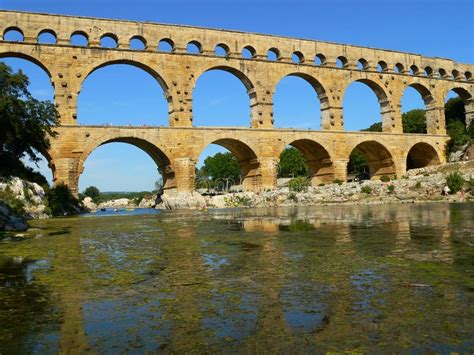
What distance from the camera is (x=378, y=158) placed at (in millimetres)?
40156

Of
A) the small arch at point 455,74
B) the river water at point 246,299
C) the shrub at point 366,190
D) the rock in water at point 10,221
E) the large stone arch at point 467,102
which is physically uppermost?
the small arch at point 455,74

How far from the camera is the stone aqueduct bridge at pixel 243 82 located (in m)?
28.9

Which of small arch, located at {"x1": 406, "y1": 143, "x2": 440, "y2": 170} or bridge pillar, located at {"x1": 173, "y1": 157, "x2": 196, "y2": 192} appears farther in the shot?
small arch, located at {"x1": 406, "y1": 143, "x2": 440, "y2": 170}

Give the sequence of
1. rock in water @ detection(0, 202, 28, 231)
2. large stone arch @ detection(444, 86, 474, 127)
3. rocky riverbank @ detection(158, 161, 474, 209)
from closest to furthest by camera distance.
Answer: rock in water @ detection(0, 202, 28, 231), rocky riverbank @ detection(158, 161, 474, 209), large stone arch @ detection(444, 86, 474, 127)

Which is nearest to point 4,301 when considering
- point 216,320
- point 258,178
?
point 216,320

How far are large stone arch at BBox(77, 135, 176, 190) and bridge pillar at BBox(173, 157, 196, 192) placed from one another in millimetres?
403

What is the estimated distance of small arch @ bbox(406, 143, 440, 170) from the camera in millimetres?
41562

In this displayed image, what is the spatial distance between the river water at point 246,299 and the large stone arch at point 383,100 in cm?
3429

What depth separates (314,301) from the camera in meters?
3.83

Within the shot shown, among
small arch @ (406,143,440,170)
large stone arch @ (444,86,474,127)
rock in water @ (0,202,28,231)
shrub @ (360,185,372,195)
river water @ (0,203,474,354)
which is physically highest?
large stone arch @ (444,86,474,127)

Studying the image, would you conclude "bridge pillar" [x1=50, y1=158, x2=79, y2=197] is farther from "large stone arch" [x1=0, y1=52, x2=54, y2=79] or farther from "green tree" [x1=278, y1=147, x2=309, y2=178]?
"green tree" [x1=278, y1=147, x2=309, y2=178]

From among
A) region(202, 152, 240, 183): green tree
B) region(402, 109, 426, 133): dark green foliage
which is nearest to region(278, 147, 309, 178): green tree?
region(202, 152, 240, 183): green tree

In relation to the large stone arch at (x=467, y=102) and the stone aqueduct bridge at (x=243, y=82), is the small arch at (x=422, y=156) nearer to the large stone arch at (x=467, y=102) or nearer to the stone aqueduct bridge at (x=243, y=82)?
the stone aqueduct bridge at (x=243, y=82)

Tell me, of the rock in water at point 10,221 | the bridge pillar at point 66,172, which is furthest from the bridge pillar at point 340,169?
the rock in water at point 10,221
